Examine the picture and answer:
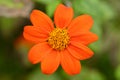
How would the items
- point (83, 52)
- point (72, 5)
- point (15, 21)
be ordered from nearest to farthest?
point (83, 52), point (72, 5), point (15, 21)

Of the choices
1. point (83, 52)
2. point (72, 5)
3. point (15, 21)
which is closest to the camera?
point (83, 52)

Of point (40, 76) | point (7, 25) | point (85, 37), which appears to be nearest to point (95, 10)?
point (85, 37)

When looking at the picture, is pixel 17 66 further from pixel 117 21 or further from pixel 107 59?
pixel 117 21

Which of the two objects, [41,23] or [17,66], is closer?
[41,23]

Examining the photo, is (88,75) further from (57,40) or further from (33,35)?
(33,35)

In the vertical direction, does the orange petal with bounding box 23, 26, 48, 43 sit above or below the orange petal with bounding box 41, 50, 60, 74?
above

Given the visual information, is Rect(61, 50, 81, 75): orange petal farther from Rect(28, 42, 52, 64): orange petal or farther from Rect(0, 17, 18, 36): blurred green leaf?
Rect(0, 17, 18, 36): blurred green leaf

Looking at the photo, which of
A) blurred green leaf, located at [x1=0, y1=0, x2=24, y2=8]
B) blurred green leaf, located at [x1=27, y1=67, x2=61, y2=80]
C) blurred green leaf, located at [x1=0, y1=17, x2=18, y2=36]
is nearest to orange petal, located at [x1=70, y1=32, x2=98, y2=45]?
blurred green leaf, located at [x1=0, y1=0, x2=24, y2=8]

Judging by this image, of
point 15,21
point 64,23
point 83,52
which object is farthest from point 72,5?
point 15,21

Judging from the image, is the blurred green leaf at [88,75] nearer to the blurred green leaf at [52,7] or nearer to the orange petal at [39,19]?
the blurred green leaf at [52,7]
